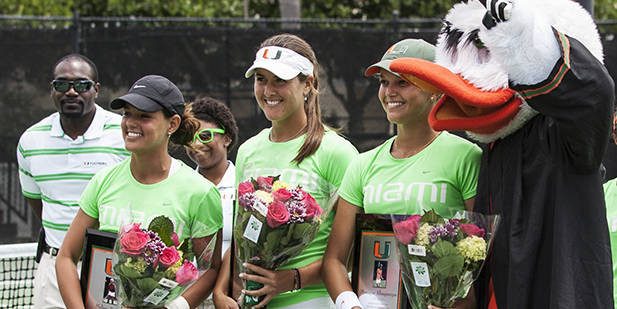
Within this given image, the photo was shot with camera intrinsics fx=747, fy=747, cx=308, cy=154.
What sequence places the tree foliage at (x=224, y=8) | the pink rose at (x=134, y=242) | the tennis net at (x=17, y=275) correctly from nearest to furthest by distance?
the pink rose at (x=134, y=242), the tennis net at (x=17, y=275), the tree foliage at (x=224, y=8)

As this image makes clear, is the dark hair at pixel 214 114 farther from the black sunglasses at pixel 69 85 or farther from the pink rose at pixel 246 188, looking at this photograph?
the pink rose at pixel 246 188

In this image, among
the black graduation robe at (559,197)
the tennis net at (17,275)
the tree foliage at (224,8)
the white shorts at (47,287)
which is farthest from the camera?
the tree foliage at (224,8)

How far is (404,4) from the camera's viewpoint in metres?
18.0

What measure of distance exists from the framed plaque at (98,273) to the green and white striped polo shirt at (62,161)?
1690 millimetres

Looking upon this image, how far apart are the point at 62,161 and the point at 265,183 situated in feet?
8.43

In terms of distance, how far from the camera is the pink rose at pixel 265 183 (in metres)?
3.11

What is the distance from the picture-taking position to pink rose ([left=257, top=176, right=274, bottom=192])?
10.2ft

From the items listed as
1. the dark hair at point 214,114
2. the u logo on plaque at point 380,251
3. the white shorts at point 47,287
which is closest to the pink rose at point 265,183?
the u logo on plaque at point 380,251

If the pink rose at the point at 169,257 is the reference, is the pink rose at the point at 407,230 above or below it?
above

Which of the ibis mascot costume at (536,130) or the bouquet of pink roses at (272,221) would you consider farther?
the bouquet of pink roses at (272,221)

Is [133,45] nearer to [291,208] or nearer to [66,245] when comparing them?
[66,245]

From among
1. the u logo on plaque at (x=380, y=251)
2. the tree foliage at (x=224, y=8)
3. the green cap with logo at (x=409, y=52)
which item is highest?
the tree foliage at (x=224, y=8)

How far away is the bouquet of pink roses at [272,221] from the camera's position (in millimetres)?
3008

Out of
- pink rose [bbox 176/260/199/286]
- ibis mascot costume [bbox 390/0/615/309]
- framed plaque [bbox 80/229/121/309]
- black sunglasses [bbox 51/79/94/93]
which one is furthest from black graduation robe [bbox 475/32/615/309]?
black sunglasses [bbox 51/79/94/93]
